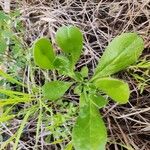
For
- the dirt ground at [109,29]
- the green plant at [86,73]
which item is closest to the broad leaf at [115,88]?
the green plant at [86,73]

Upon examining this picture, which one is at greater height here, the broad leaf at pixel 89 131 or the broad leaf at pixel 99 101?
the broad leaf at pixel 99 101

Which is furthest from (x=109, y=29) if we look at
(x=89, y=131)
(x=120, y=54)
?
(x=89, y=131)

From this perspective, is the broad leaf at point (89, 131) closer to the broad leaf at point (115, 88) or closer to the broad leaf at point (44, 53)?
the broad leaf at point (115, 88)

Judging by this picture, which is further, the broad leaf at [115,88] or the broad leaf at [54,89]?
the broad leaf at [54,89]

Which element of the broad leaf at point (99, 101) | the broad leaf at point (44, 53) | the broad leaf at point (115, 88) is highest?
the broad leaf at point (44, 53)

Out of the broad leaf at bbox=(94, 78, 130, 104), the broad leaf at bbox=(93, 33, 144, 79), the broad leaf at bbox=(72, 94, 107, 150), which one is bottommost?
the broad leaf at bbox=(72, 94, 107, 150)

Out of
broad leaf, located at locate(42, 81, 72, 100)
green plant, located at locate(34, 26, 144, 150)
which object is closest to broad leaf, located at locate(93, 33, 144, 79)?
green plant, located at locate(34, 26, 144, 150)

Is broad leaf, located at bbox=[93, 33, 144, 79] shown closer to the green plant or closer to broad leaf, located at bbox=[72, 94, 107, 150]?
the green plant

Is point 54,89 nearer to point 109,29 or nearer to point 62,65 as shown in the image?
point 62,65
